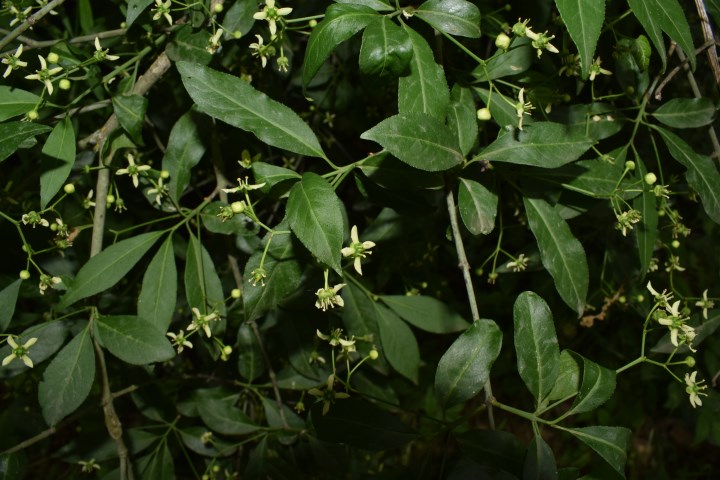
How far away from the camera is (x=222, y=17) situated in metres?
1.72

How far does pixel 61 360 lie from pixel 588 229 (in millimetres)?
1930

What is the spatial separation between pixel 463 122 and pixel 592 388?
683 mm

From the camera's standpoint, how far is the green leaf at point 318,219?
3.86ft

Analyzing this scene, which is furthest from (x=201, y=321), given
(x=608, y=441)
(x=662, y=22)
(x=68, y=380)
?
(x=662, y=22)

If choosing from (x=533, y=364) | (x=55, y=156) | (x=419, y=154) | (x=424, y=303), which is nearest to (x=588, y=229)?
(x=424, y=303)

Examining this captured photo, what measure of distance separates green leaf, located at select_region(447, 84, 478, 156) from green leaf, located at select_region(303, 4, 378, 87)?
295 mm

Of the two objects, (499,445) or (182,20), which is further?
(182,20)

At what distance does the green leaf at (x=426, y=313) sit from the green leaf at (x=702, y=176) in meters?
0.77

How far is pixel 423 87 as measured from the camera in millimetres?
1338

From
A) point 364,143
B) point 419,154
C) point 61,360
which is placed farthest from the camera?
point 364,143

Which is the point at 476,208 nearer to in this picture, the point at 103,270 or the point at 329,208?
the point at 329,208

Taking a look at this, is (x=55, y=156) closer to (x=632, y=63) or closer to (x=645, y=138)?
(x=632, y=63)

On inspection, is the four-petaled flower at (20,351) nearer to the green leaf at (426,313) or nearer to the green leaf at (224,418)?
the green leaf at (224,418)

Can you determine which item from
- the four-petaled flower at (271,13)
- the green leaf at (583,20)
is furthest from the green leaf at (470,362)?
the four-petaled flower at (271,13)
